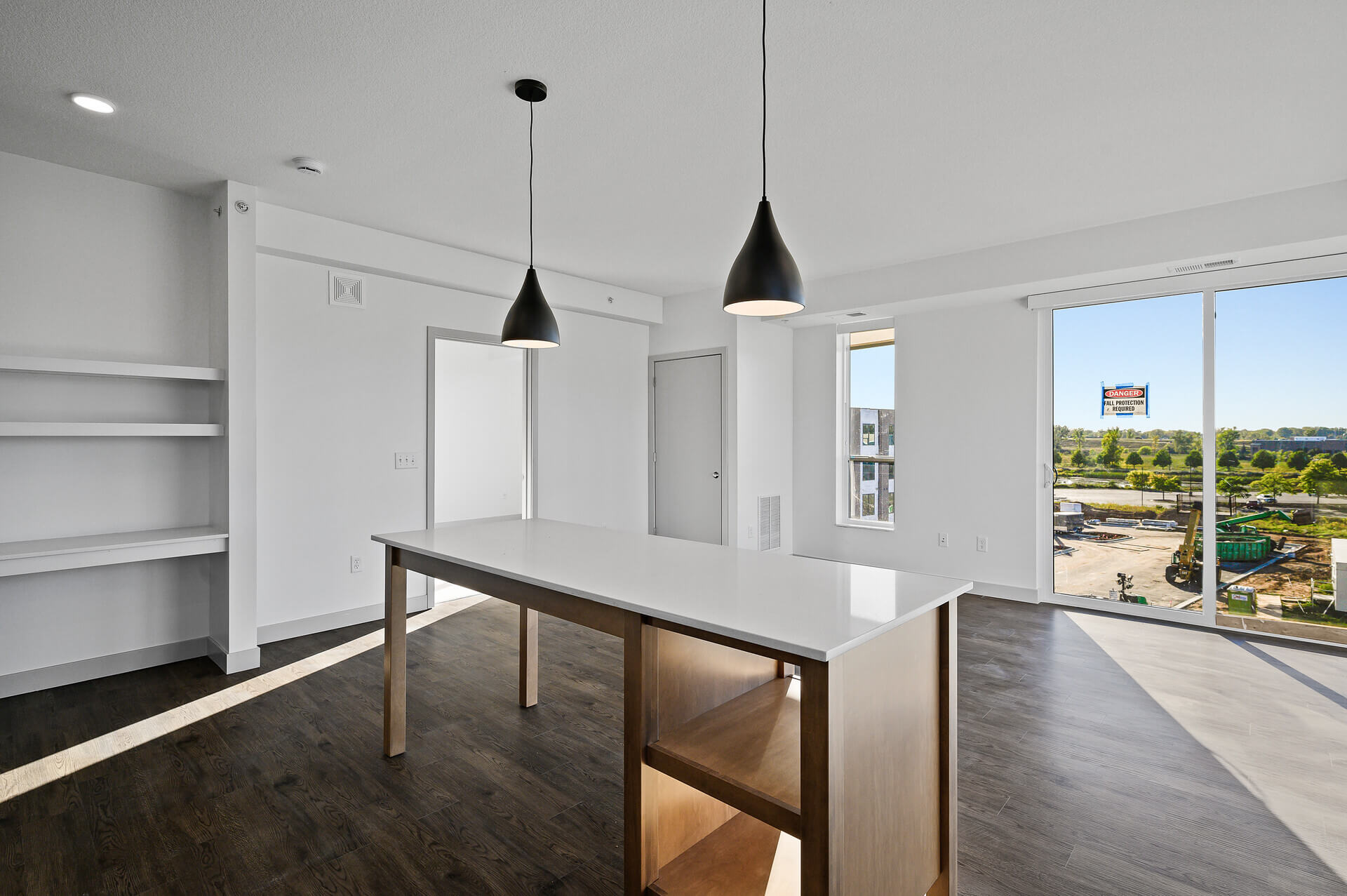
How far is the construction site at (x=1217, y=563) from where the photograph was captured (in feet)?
12.4

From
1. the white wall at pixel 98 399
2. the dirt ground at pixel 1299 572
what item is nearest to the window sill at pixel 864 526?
the dirt ground at pixel 1299 572

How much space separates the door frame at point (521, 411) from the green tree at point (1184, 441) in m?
4.54

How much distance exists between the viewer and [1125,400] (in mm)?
4383

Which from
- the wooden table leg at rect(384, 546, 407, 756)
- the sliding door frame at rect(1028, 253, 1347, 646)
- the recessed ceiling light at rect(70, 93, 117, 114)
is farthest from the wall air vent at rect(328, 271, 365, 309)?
the sliding door frame at rect(1028, 253, 1347, 646)

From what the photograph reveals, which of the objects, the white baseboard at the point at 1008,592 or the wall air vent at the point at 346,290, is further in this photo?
the white baseboard at the point at 1008,592

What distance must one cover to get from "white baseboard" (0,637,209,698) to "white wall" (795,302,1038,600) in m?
4.82

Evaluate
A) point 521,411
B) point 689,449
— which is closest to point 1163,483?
point 689,449

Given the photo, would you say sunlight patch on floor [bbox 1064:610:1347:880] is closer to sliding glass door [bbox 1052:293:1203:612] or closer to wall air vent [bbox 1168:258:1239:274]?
sliding glass door [bbox 1052:293:1203:612]

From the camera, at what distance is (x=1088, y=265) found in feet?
13.1

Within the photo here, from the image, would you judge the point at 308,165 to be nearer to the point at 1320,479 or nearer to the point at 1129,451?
the point at 1129,451

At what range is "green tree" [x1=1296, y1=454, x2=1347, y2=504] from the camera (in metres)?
3.69

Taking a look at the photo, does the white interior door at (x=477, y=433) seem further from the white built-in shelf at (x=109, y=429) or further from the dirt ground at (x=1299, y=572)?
the dirt ground at (x=1299, y=572)

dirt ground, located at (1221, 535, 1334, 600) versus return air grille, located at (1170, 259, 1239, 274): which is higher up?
return air grille, located at (1170, 259, 1239, 274)

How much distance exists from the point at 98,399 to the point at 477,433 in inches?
84.8
